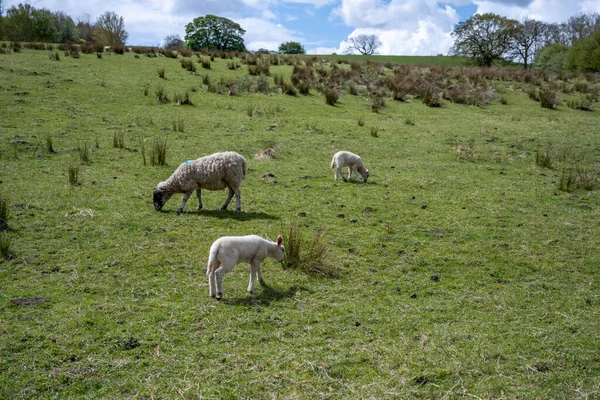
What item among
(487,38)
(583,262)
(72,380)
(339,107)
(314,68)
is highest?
(487,38)

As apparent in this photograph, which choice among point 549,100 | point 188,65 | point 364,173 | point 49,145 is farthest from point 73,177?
point 549,100

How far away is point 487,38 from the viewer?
184 ft

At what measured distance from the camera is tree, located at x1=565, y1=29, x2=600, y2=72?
133 feet

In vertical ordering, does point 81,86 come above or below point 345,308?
above

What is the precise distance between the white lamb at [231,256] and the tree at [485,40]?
185 feet

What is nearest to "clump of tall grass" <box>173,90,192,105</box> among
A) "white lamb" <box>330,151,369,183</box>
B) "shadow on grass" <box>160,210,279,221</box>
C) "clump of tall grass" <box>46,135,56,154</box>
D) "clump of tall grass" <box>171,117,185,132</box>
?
"clump of tall grass" <box>171,117,185,132</box>

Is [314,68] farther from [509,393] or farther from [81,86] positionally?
[509,393]

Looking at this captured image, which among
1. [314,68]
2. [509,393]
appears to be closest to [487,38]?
[314,68]

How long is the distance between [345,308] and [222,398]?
203 centimetres

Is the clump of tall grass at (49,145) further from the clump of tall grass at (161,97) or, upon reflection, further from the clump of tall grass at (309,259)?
the clump of tall grass at (309,259)

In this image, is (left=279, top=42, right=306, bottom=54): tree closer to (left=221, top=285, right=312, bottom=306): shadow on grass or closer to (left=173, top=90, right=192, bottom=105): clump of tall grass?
(left=173, top=90, right=192, bottom=105): clump of tall grass

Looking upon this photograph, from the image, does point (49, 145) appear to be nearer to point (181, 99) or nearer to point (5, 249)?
point (5, 249)

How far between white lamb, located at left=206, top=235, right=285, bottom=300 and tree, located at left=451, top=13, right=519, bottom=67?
5646cm

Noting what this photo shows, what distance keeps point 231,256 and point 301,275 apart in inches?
50.3
